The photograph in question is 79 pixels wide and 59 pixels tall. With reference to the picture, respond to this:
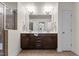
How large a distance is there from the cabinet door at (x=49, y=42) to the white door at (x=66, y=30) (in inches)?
17.0

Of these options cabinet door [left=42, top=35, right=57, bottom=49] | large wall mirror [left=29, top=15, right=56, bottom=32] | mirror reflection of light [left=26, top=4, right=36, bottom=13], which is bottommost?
cabinet door [left=42, top=35, right=57, bottom=49]

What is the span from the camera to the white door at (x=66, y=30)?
6.23 m

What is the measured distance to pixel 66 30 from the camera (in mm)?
6250

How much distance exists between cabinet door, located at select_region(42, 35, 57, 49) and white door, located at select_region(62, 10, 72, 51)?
0.43 metres

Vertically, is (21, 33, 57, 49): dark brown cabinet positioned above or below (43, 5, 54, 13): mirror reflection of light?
below

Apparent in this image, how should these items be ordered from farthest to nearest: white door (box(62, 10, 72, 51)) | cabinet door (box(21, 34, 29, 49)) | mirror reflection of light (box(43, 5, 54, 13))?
mirror reflection of light (box(43, 5, 54, 13)) < cabinet door (box(21, 34, 29, 49)) < white door (box(62, 10, 72, 51))

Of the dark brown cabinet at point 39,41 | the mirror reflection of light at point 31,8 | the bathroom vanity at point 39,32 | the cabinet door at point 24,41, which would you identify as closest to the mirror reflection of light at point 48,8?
the bathroom vanity at point 39,32

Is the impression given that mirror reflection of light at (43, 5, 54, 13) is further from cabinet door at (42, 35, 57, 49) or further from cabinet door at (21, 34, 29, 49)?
cabinet door at (21, 34, 29, 49)

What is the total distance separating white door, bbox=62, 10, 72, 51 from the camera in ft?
20.4

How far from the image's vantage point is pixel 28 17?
7.18m

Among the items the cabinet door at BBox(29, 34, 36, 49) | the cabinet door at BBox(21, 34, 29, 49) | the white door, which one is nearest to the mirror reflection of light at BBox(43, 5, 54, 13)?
the white door

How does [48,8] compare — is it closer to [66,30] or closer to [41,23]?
[41,23]

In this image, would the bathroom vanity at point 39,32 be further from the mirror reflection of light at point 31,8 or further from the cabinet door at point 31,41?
the mirror reflection of light at point 31,8

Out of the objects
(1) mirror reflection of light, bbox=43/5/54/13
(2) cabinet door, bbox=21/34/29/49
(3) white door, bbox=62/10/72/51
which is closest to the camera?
(3) white door, bbox=62/10/72/51
